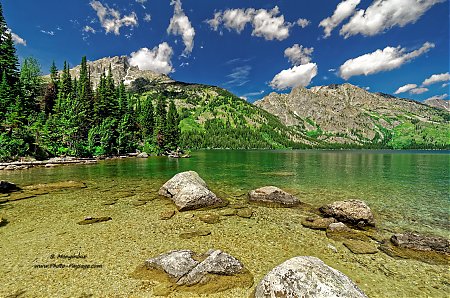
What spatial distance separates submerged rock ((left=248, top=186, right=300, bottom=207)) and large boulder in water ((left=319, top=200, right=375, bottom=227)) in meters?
3.84

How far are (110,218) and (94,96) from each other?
91.6m

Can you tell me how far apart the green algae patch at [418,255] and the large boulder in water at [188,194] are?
1314 centimetres

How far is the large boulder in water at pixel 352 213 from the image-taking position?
643 inches

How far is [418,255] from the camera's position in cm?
1195

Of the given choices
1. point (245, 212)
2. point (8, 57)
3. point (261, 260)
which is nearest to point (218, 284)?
point (261, 260)

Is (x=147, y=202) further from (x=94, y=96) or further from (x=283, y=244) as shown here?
(x=94, y=96)

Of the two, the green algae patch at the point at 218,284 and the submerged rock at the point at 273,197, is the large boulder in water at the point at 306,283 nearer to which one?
the green algae patch at the point at 218,284

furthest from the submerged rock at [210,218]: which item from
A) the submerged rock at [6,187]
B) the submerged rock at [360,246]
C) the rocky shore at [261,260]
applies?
the submerged rock at [6,187]

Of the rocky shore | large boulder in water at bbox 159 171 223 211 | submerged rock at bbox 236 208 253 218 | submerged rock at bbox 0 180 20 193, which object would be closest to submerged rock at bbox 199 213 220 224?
the rocky shore

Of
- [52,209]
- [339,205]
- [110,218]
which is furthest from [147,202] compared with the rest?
[339,205]

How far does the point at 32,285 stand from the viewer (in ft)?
28.2

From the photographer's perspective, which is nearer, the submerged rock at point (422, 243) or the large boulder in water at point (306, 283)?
the large boulder in water at point (306, 283)

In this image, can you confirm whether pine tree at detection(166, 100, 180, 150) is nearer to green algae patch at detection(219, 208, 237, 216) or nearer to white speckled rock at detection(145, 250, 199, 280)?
green algae patch at detection(219, 208, 237, 216)

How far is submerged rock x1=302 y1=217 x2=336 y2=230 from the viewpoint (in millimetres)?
15703
